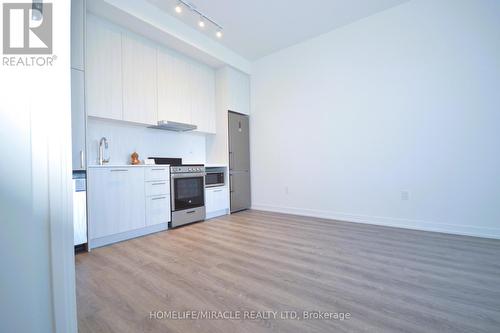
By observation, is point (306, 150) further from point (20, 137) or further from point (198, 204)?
point (20, 137)

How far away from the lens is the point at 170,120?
3.58 m

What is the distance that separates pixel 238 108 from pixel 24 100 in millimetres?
3986

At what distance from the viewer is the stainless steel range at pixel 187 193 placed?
325 centimetres

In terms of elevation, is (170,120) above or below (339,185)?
above

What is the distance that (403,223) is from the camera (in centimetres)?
310

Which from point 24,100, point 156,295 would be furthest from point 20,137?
point 156,295

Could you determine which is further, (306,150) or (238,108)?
(238,108)

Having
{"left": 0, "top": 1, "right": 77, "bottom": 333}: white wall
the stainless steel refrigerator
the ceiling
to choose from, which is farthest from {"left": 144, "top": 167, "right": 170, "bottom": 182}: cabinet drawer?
{"left": 0, "top": 1, "right": 77, "bottom": 333}: white wall

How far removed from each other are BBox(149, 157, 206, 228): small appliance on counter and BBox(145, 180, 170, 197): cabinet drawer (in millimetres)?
79

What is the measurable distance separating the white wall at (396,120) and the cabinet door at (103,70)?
2.66 meters

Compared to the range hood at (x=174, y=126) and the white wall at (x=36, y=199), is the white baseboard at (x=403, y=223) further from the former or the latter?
the white wall at (x=36, y=199)

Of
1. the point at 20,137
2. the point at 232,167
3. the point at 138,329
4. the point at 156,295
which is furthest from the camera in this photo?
the point at 232,167

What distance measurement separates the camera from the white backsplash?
3011 millimetres

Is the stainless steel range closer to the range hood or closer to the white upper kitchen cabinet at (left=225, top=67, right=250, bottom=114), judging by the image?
the range hood
